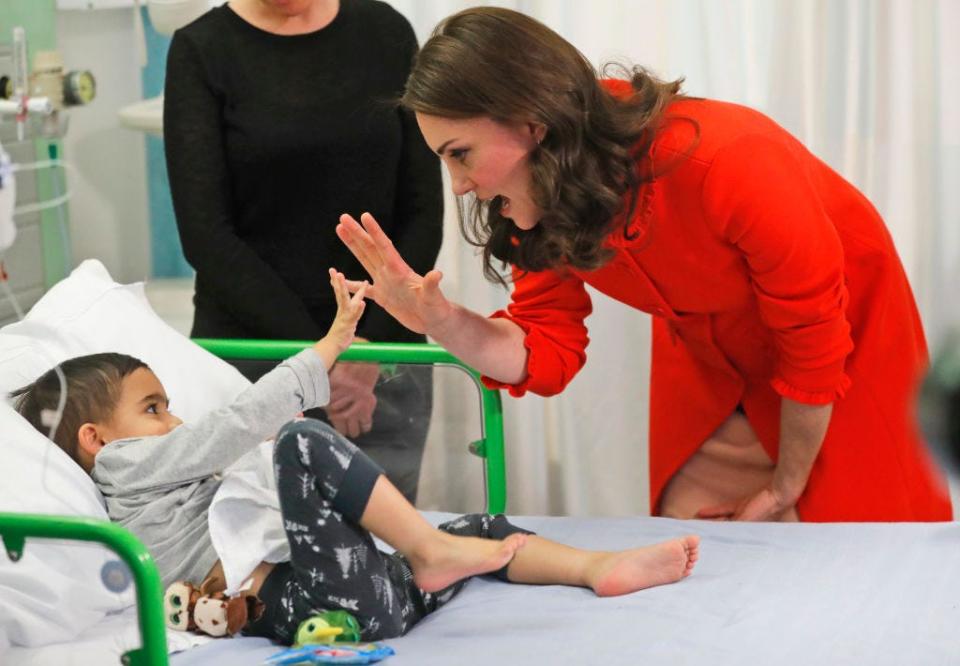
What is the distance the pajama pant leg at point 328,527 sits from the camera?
5.40ft

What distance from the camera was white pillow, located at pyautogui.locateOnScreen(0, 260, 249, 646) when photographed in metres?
1.37

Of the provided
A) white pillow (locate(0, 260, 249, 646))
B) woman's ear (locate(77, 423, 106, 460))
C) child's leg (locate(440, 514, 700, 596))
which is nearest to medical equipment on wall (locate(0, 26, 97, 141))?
white pillow (locate(0, 260, 249, 646))

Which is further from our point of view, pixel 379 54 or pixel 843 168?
pixel 843 168

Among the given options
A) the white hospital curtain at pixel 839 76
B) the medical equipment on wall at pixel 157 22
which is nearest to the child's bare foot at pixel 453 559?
the white hospital curtain at pixel 839 76

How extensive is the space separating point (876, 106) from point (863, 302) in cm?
76

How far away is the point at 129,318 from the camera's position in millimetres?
2201

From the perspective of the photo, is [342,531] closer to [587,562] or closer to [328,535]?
[328,535]

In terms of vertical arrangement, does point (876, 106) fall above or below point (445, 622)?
above

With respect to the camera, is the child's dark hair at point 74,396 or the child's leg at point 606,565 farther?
the child's dark hair at point 74,396

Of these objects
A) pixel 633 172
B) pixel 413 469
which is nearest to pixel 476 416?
pixel 413 469

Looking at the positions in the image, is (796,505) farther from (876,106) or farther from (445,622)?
(876,106)

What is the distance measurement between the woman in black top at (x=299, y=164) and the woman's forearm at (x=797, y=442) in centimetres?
64

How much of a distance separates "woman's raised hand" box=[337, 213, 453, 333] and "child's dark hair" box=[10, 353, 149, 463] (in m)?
0.47

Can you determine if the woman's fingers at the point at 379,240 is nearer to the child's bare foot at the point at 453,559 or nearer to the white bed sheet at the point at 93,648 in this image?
the child's bare foot at the point at 453,559
